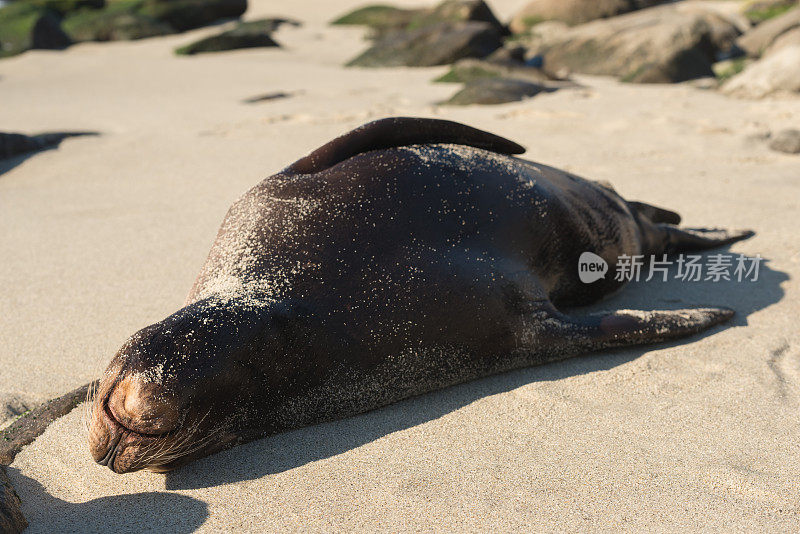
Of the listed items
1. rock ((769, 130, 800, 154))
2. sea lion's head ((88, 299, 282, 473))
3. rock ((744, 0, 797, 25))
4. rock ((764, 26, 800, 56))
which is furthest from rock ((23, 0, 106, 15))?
sea lion's head ((88, 299, 282, 473))

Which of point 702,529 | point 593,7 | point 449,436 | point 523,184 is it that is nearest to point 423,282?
point 449,436

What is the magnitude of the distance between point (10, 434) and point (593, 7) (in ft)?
49.8

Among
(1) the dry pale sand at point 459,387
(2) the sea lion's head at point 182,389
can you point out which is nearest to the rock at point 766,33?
(1) the dry pale sand at point 459,387

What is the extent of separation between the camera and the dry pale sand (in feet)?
7.40

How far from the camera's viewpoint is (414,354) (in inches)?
108

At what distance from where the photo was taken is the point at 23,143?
6660 mm

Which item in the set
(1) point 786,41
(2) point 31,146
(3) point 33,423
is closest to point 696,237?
(3) point 33,423

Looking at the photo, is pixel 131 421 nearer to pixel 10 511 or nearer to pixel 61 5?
pixel 10 511

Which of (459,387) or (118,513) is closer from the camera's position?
(118,513)

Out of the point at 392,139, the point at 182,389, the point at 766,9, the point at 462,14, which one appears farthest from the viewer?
the point at 766,9

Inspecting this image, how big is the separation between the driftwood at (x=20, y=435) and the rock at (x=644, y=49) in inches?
327

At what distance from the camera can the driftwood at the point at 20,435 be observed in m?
2.12

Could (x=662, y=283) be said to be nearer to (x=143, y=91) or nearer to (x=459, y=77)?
(x=459, y=77)

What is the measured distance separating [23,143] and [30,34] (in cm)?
999
